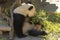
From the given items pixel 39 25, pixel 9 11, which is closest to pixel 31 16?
pixel 39 25

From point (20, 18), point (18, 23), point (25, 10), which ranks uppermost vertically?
point (25, 10)

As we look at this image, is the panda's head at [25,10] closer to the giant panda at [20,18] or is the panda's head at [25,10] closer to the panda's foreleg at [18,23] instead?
the giant panda at [20,18]

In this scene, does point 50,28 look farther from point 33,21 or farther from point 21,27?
point 21,27

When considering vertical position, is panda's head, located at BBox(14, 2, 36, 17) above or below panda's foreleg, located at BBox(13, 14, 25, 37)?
above

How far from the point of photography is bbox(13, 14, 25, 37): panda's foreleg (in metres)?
5.69

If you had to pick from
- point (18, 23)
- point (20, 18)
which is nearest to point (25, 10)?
point (20, 18)

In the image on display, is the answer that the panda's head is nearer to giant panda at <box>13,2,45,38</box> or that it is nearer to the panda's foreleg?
giant panda at <box>13,2,45,38</box>

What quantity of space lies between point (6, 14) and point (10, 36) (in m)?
0.94

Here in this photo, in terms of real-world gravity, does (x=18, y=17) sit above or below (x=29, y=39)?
above

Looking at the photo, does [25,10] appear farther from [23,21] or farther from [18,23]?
[18,23]

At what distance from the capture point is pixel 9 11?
654 centimetres

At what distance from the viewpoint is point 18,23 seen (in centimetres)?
570

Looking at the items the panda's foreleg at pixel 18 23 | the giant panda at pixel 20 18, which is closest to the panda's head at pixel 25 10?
the giant panda at pixel 20 18

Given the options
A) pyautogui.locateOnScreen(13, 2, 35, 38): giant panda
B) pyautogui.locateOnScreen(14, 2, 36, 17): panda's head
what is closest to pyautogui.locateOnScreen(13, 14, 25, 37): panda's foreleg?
pyautogui.locateOnScreen(13, 2, 35, 38): giant panda
